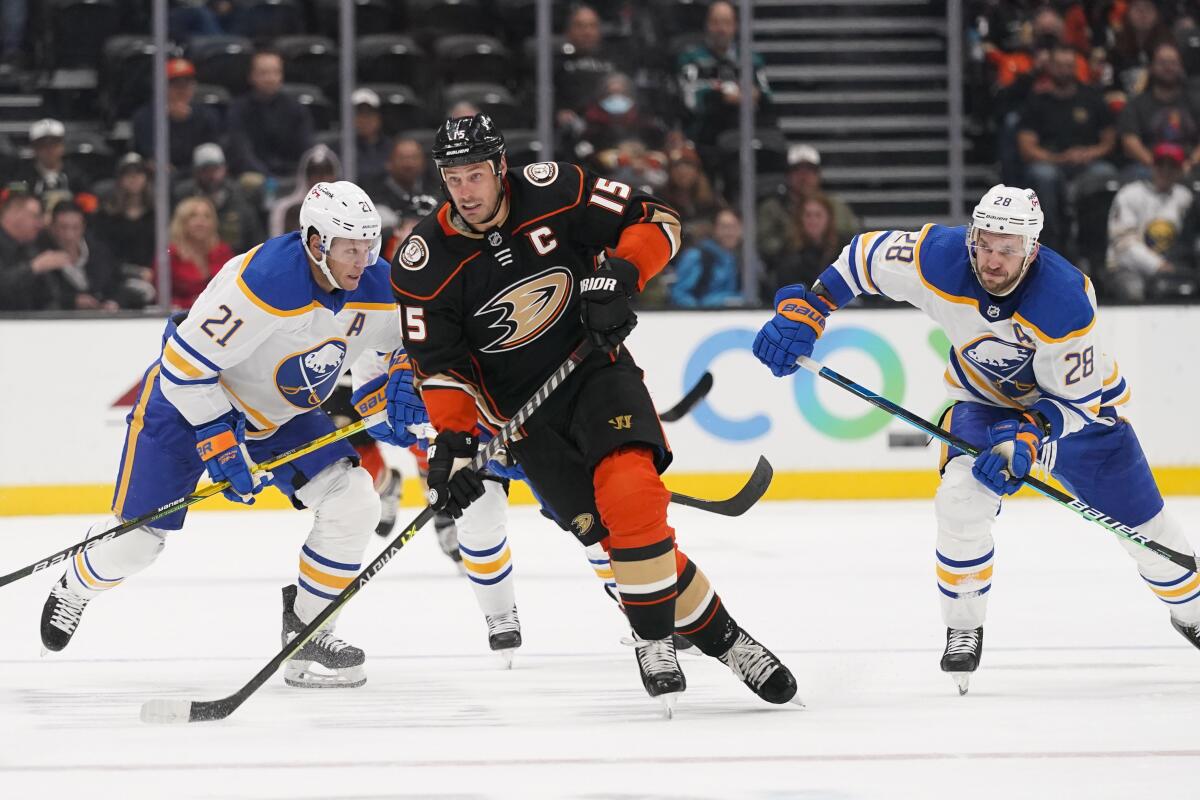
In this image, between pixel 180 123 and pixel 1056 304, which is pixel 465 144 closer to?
pixel 1056 304

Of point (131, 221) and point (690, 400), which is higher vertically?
point (131, 221)

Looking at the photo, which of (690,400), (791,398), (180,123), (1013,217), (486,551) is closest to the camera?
(1013,217)

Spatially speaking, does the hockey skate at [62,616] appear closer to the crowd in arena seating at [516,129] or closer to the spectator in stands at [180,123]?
the crowd in arena seating at [516,129]

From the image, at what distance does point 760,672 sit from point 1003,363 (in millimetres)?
917

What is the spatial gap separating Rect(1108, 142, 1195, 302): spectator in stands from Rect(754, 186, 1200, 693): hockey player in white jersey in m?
3.90

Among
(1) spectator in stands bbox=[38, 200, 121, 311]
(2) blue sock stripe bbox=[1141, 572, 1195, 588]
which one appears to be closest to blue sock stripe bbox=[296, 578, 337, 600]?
(2) blue sock stripe bbox=[1141, 572, 1195, 588]

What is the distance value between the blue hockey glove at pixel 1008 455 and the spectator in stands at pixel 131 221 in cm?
456

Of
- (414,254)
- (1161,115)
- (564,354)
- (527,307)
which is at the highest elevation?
(1161,115)

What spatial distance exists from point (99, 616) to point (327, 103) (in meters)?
3.78

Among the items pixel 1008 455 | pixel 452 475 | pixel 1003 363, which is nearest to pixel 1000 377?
pixel 1003 363

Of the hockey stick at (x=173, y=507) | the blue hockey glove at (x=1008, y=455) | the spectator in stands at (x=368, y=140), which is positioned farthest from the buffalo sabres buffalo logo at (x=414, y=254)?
the spectator in stands at (x=368, y=140)

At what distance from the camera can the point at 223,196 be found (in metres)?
7.30

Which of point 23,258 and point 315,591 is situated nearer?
point 315,591

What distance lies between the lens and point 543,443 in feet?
11.2
